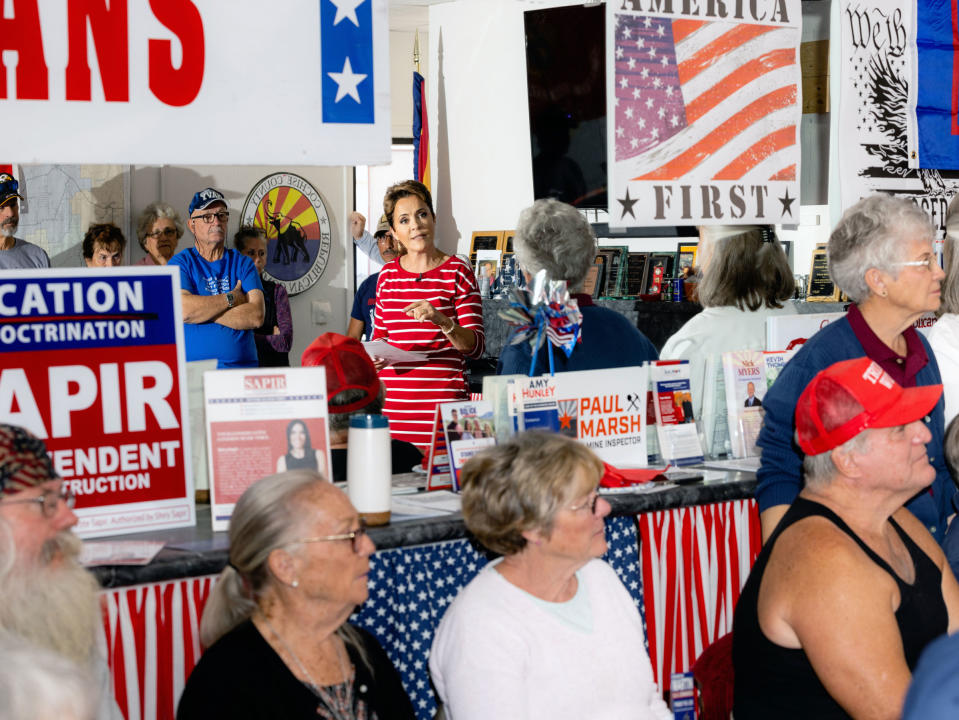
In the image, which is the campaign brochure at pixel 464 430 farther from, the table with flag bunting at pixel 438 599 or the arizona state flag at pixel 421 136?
the arizona state flag at pixel 421 136

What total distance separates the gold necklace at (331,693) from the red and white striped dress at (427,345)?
7.39ft

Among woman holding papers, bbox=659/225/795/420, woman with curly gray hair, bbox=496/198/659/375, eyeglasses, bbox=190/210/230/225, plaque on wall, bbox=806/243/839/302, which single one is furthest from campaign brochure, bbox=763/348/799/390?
plaque on wall, bbox=806/243/839/302

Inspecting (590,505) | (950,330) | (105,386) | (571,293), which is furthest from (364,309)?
(590,505)

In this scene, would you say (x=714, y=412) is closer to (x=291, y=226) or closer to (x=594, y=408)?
(x=594, y=408)

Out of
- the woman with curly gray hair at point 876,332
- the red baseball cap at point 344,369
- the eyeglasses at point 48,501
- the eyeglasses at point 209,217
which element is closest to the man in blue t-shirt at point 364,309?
the eyeglasses at point 209,217

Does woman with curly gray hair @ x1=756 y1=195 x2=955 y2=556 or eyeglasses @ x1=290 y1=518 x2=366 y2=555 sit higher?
woman with curly gray hair @ x1=756 y1=195 x2=955 y2=556

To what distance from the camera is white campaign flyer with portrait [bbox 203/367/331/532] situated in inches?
107

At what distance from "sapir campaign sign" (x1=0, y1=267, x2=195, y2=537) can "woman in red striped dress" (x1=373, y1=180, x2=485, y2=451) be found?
1740mm

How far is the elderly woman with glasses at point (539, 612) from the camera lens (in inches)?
92.3

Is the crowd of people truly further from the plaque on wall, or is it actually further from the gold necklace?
the plaque on wall

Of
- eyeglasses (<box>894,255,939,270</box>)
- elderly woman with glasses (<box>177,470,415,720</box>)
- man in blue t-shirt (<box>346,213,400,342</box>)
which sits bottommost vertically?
elderly woman with glasses (<box>177,470,415,720</box>)

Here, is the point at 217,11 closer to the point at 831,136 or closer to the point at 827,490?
the point at 827,490

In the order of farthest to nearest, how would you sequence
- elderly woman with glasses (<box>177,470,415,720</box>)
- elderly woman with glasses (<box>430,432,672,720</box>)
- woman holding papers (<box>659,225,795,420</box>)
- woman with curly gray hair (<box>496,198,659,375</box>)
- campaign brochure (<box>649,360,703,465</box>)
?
woman holding papers (<box>659,225,795,420</box>), woman with curly gray hair (<box>496,198,659,375</box>), campaign brochure (<box>649,360,703,465</box>), elderly woman with glasses (<box>430,432,672,720</box>), elderly woman with glasses (<box>177,470,415,720</box>)

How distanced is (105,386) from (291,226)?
5.56 m
